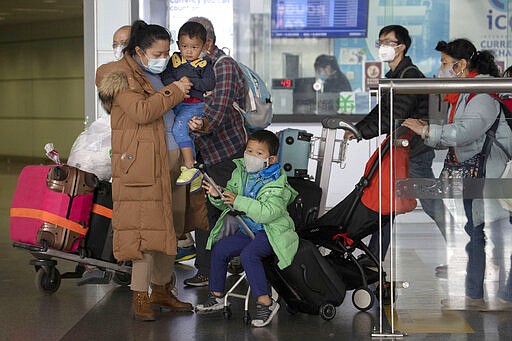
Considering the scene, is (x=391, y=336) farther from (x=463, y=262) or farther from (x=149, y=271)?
(x=149, y=271)

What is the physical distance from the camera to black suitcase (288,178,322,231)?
570 centimetres

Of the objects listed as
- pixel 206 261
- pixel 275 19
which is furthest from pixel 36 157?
pixel 206 261

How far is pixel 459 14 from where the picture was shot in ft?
32.8

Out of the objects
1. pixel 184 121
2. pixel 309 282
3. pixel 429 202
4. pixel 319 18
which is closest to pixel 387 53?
pixel 184 121

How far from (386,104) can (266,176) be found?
698mm

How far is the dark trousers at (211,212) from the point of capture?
20.1ft

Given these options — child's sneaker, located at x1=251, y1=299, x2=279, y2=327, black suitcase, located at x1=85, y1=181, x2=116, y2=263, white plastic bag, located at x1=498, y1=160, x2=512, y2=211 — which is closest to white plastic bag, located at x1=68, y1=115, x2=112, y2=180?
black suitcase, located at x1=85, y1=181, x2=116, y2=263

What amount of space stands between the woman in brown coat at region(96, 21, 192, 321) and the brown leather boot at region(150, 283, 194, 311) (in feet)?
0.87

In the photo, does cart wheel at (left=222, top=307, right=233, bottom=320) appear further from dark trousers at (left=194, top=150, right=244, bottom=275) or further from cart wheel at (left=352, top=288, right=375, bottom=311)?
dark trousers at (left=194, top=150, right=244, bottom=275)

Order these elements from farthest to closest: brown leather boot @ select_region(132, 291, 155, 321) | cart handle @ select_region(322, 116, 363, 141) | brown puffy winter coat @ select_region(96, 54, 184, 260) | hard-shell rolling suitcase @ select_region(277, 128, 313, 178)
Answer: hard-shell rolling suitcase @ select_region(277, 128, 313, 178) → cart handle @ select_region(322, 116, 363, 141) → brown leather boot @ select_region(132, 291, 155, 321) → brown puffy winter coat @ select_region(96, 54, 184, 260)

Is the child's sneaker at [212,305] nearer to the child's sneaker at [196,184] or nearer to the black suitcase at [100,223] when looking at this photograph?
the child's sneaker at [196,184]

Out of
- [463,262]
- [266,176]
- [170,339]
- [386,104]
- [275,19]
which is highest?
[275,19]

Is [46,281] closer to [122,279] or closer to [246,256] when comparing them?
[122,279]

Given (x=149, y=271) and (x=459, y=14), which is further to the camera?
(x=459, y=14)
